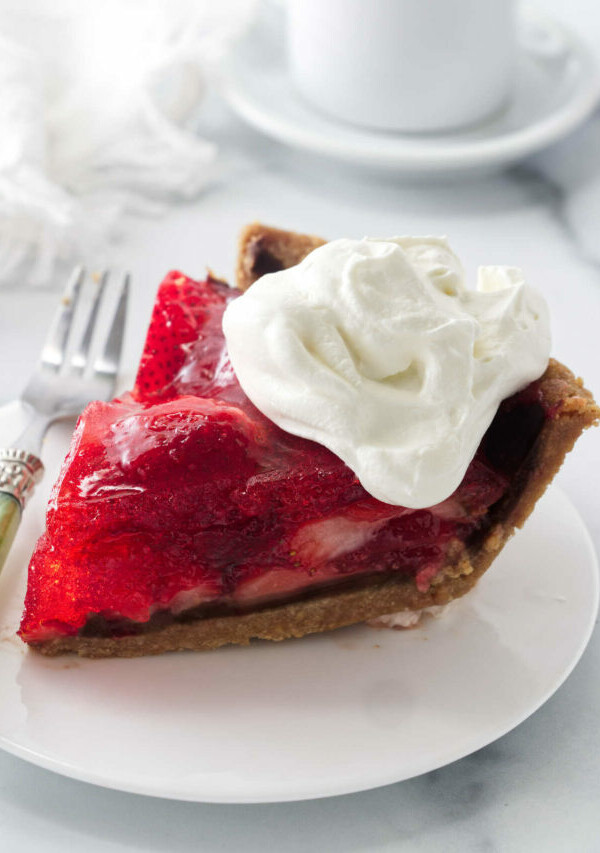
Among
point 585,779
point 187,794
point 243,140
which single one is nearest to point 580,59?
point 243,140

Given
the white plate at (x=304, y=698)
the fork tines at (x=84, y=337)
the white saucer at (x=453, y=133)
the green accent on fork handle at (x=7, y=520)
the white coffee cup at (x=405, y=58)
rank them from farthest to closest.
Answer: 1. the white saucer at (x=453, y=133)
2. the white coffee cup at (x=405, y=58)
3. the fork tines at (x=84, y=337)
4. the green accent on fork handle at (x=7, y=520)
5. the white plate at (x=304, y=698)

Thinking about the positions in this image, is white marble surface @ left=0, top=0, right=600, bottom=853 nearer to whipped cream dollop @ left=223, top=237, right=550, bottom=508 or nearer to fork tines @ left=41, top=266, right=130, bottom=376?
fork tines @ left=41, top=266, right=130, bottom=376

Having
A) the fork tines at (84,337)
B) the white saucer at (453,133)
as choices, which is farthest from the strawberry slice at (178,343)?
the white saucer at (453,133)

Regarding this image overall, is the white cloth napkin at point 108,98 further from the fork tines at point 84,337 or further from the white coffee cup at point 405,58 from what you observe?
the fork tines at point 84,337

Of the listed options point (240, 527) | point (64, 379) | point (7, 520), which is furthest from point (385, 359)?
point (64, 379)

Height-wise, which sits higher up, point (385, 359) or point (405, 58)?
point (405, 58)

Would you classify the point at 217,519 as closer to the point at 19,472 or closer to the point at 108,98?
the point at 19,472

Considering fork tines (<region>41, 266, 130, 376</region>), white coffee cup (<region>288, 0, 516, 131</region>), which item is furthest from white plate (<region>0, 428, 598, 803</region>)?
white coffee cup (<region>288, 0, 516, 131</region>)
